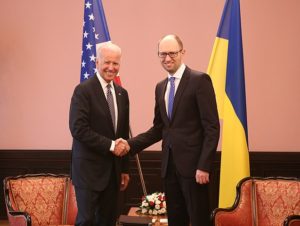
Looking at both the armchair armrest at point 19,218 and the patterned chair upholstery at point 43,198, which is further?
the patterned chair upholstery at point 43,198

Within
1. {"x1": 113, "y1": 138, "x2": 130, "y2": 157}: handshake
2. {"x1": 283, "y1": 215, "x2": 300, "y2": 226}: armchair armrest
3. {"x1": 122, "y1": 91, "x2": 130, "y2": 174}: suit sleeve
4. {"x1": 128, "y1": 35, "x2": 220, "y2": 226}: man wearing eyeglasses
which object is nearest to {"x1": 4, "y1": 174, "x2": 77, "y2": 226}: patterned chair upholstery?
{"x1": 122, "y1": 91, "x2": 130, "y2": 174}: suit sleeve

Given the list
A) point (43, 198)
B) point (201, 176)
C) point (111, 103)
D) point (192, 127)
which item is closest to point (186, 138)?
point (192, 127)

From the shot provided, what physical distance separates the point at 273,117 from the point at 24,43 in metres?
3.09

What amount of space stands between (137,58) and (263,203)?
7.76 feet

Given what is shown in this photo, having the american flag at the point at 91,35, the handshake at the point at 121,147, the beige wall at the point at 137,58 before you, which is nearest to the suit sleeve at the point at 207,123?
the handshake at the point at 121,147

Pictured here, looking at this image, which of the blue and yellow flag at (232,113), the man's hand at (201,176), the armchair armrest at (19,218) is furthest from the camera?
the blue and yellow flag at (232,113)

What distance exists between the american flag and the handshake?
1.33 m

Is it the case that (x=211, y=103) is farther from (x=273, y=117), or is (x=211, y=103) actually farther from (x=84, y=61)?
(x=273, y=117)

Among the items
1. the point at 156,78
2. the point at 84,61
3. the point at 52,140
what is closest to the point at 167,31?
the point at 156,78

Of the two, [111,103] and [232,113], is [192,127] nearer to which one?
[111,103]

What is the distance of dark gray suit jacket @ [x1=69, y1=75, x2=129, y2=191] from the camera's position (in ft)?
9.10

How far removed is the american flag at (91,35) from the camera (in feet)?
13.3

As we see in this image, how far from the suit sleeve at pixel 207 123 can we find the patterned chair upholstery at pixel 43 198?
156 cm

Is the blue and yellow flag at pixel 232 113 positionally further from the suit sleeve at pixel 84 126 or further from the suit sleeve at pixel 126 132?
the suit sleeve at pixel 84 126
